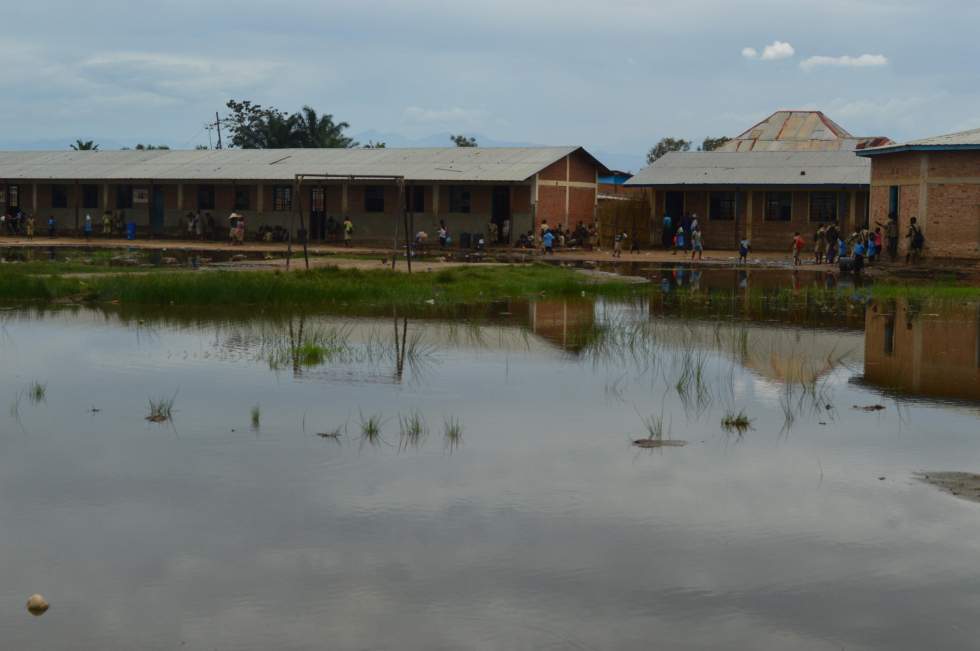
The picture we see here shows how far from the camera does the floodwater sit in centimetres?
626

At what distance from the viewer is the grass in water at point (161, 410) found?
11219 mm

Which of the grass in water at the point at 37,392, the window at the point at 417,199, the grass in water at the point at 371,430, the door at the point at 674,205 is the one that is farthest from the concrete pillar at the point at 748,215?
the grass in water at the point at 371,430

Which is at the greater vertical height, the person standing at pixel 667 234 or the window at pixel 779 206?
the window at pixel 779 206

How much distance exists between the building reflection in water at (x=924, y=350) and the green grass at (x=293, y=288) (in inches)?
233

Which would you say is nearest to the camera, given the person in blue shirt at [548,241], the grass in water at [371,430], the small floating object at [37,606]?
Answer: the small floating object at [37,606]

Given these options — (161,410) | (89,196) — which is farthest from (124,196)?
(161,410)

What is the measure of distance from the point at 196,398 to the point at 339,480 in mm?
3833

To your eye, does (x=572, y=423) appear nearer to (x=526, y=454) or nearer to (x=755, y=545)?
(x=526, y=454)

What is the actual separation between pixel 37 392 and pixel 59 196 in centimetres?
4487

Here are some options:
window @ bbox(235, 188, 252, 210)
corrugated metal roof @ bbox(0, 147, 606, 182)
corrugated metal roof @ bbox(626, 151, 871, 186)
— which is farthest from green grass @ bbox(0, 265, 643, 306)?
window @ bbox(235, 188, 252, 210)

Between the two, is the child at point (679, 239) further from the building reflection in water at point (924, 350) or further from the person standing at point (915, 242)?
the building reflection in water at point (924, 350)

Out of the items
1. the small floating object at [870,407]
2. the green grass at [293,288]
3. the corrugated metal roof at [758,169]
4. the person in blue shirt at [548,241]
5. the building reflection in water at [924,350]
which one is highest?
the corrugated metal roof at [758,169]

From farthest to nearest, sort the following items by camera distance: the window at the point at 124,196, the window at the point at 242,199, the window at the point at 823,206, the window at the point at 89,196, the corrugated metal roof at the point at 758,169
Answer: the window at the point at 89,196 → the window at the point at 124,196 → the window at the point at 242,199 → the window at the point at 823,206 → the corrugated metal roof at the point at 758,169

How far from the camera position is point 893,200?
35.3 meters
